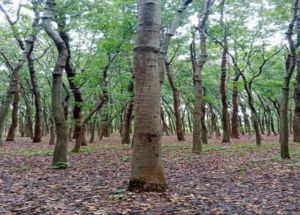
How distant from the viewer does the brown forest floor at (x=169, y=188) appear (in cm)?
556

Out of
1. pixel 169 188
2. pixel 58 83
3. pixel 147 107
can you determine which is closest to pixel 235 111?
pixel 58 83

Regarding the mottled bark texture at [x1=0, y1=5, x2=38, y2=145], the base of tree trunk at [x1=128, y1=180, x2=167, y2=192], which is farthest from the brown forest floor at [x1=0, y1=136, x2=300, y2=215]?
the mottled bark texture at [x1=0, y1=5, x2=38, y2=145]

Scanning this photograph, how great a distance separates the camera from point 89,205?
5660 mm

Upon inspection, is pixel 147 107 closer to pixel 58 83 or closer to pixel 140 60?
pixel 140 60

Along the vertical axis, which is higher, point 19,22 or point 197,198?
point 19,22

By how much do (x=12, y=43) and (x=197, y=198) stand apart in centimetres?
2443

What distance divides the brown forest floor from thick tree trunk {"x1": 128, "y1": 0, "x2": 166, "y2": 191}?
0.32 meters

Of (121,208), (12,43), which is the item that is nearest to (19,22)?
(12,43)

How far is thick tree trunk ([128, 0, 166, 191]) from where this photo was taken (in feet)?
20.9

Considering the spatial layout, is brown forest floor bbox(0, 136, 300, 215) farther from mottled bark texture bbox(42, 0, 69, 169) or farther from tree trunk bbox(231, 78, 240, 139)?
tree trunk bbox(231, 78, 240, 139)

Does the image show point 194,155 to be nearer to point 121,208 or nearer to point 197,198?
point 197,198

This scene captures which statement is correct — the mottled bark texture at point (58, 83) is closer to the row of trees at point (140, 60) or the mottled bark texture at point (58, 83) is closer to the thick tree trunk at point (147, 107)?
the row of trees at point (140, 60)

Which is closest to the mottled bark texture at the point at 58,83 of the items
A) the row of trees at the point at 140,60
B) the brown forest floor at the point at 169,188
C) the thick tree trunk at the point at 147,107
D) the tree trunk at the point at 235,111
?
the row of trees at the point at 140,60

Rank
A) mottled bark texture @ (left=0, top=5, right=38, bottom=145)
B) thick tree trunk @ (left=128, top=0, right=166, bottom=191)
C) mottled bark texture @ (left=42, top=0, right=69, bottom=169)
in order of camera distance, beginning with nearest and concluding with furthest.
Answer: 1. thick tree trunk @ (left=128, top=0, right=166, bottom=191)
2. mottled bark texture @ (left=42, top=0, right=69, bottom=169)
3. mottled bark texture @ (left=0, top=5, right=38, bottom=145)
